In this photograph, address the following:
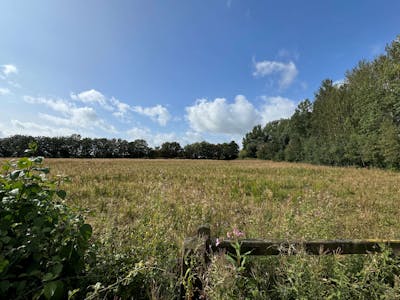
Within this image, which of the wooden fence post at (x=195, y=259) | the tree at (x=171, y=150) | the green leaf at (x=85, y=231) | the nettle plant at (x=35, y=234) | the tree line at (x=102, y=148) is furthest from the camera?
the tree at (x=171, y=150)

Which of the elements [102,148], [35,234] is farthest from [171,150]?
[35,234]

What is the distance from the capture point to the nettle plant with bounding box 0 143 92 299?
165cm

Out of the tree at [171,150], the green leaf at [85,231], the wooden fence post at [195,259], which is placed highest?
the tree at [171,150]

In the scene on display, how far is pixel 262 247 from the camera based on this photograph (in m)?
2.11

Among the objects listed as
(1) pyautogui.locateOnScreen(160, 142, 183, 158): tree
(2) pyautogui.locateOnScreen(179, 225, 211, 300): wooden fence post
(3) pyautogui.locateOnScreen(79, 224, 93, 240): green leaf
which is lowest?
(2) pyautogui.locateOnScreen(179, 225, 211, 300): wooden fence post

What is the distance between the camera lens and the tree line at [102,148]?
59.7 meters

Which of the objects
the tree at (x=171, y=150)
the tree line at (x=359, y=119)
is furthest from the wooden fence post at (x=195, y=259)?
the tree at (x=171, y=150)

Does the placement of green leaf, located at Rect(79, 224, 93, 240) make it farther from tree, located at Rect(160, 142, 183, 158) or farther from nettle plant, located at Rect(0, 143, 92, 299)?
tree, located at Rect(160, 142, 183, 158)

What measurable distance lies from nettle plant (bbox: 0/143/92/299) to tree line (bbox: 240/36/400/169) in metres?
28.8

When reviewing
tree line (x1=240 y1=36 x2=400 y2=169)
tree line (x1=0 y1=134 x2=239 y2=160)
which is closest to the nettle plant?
tree line (x1=240 y1=36 x2=400 y2=169)

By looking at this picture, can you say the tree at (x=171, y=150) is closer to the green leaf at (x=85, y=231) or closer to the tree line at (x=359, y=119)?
the tree line at (x=359, y=119)

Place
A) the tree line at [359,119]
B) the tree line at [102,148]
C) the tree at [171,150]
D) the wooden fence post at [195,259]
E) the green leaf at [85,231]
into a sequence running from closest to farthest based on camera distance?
the green leaf at [85,231] → the wooden fence post at [195,259] → the tree line at [359,119] → the tree line at [102,148] → the tree at [171,150]

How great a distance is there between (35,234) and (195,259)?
4.91 ft

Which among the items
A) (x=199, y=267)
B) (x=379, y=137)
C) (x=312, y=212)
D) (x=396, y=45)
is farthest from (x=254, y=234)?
(x=396, y=45)
